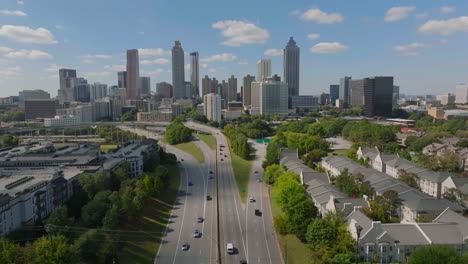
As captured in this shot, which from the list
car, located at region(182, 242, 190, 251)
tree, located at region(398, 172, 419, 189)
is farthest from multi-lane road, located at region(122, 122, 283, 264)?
tree, located at region(398, 172, 419, 189)

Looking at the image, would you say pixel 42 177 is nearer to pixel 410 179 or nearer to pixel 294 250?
pixel 294 250

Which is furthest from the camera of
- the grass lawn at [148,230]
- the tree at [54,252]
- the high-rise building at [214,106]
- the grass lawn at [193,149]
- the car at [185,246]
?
the high-rise building at [214,106]

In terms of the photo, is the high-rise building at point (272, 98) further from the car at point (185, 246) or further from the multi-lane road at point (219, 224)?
the car at point (185, 246)

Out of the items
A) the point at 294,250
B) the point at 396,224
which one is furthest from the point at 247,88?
the point at 396,224

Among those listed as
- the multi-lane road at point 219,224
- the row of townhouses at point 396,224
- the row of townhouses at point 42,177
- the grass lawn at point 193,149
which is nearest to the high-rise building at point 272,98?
the grass lawn at point 193,149

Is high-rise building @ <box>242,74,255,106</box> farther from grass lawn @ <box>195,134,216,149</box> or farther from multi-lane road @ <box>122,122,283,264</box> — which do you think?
multi-lane road @ <box>122,122,283,264</box>

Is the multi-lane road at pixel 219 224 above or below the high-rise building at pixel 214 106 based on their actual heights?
below
